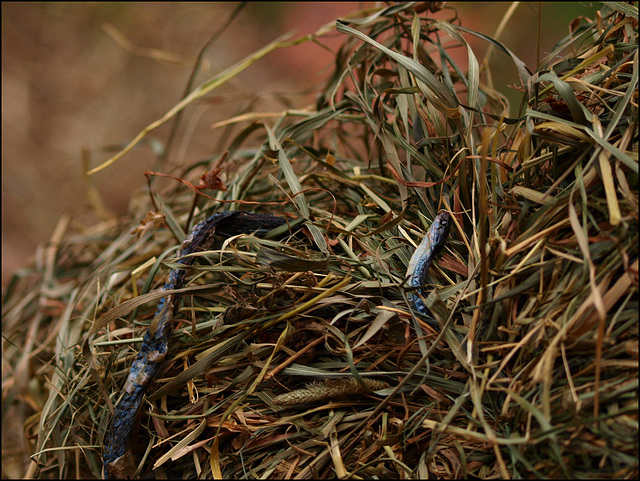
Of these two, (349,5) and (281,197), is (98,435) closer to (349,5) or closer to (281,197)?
(281,197)

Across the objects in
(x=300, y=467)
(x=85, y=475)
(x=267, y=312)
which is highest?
(x=267, y=312)

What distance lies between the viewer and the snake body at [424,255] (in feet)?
1.30

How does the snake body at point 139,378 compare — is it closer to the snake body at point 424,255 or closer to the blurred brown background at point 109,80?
the snake body at point 424,255

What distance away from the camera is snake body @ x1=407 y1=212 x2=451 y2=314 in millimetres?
395

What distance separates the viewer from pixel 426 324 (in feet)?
1.26

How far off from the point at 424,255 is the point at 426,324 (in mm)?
54

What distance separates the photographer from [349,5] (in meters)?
1.51

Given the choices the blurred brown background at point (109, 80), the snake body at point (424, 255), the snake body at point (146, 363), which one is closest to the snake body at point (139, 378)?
the snake body at point (146, 363)

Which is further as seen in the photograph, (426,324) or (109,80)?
(109,80)

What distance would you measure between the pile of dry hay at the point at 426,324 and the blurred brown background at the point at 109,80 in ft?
2.80

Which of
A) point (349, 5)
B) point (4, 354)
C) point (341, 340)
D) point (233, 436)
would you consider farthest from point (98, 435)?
point (349, 5)

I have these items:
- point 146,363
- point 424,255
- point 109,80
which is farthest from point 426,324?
point 109,80

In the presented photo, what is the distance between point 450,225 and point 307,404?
190 millimetres

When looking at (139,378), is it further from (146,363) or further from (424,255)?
(424,255)
